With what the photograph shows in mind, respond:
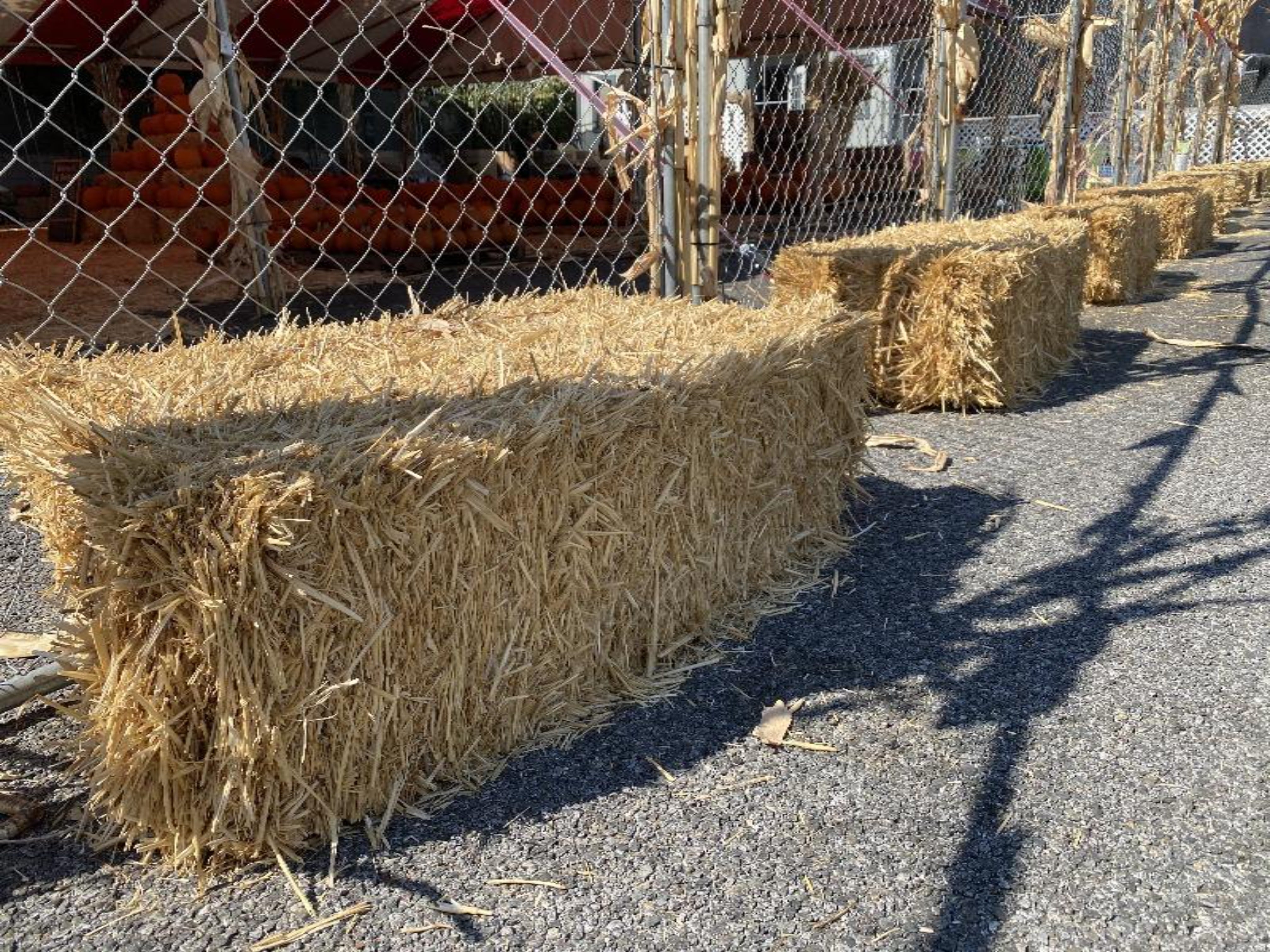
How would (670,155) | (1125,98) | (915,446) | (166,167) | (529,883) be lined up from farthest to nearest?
(1125,98) < (166,167) < (915,446) < (670,155) < (529,883)

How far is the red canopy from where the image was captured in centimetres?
731

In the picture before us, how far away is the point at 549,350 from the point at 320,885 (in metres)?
1.22

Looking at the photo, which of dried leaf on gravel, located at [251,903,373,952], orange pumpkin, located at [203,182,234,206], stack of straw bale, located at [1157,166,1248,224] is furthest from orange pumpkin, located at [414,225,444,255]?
stack of straw bale, located at [1157,166,1248,224]

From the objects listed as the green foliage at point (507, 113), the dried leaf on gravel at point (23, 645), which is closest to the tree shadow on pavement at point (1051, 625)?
A: the dried leaf on gravel at point (23, 645)

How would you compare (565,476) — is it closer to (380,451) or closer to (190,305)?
(380,451)

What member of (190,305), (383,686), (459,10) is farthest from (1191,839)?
(459,10)

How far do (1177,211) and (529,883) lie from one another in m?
9.78

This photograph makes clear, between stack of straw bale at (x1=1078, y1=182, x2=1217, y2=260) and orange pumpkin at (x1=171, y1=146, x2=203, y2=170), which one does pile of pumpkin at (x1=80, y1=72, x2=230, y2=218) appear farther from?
stack of straw bale at (x1=1078, y1=182, x2=1217, y2=260)

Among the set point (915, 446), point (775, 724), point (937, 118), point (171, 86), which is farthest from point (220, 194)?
point (775, 724)

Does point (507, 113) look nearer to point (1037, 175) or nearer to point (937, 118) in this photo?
point (1037, 175)

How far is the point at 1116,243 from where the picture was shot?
6676mm

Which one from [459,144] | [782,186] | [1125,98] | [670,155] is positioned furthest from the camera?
[782,186]

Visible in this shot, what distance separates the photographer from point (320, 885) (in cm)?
151

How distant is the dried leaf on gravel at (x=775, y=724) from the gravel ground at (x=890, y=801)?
0.03 m
